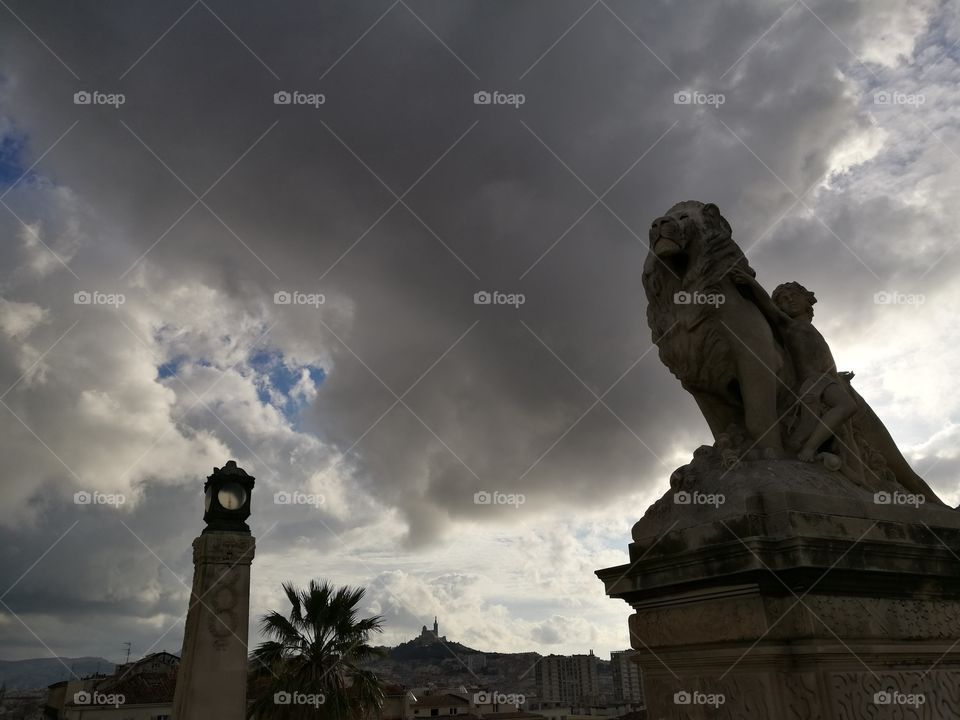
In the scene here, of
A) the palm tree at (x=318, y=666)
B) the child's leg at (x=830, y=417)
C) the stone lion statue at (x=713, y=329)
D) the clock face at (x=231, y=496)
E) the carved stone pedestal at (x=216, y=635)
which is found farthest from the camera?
the palm tree at (x=318, y=666)

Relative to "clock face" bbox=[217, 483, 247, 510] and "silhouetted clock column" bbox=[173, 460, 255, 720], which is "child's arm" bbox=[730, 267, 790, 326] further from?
"clock face" bbox=[217, 483, 247, 510]

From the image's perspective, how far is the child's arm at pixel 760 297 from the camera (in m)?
4.53

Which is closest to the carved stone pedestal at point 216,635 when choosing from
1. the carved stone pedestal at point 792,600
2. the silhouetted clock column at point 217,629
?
the silhouetted clock column at point 217,629

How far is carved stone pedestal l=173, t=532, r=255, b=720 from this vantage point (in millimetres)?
7211

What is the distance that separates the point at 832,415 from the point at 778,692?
179cm

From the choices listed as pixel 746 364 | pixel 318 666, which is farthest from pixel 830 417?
pixel 318 666

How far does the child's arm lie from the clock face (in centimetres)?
620

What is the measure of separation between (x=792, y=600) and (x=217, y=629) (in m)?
6.18

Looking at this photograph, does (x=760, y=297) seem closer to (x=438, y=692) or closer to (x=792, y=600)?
(x=792, y=600)

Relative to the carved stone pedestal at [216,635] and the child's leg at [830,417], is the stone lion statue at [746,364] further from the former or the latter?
the carved stone pedestal at [216,635]

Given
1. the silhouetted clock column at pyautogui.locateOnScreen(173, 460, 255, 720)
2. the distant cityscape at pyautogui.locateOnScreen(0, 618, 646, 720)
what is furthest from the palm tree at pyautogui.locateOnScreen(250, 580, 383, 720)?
the silhouetted clock column at pyautogui.locateOnScreen(173, 460, 255, 720)

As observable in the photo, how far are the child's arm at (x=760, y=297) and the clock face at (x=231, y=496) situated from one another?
620cm

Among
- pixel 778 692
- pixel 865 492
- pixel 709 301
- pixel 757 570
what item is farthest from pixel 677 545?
pixel 709 301

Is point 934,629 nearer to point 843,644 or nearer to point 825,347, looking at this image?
point 843,644
